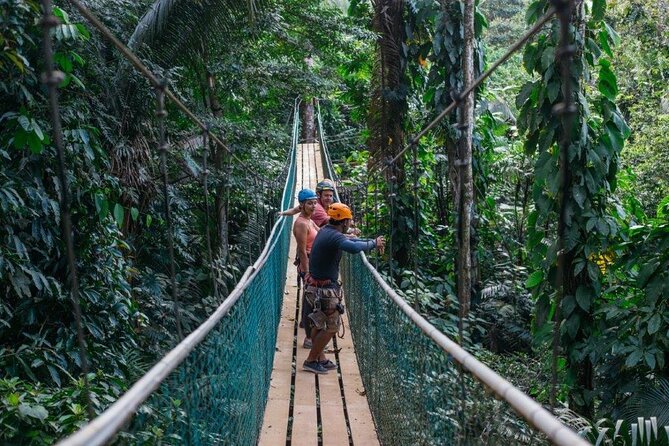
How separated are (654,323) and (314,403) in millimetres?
1515

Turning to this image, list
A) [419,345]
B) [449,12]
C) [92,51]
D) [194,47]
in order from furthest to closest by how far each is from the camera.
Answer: [449,12]
[194,47]
[92,51]
[419,345]

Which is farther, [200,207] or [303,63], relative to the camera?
[303,63]

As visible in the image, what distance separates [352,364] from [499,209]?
4.07 metres

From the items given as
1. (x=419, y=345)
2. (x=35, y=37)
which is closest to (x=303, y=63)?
(x=35, y=37)

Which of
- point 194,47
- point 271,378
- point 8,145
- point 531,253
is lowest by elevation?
point 271,378

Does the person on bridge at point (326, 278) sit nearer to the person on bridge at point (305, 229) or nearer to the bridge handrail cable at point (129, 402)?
the person on bridge at point (305, 229)

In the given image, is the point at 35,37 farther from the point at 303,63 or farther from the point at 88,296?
the point at 303,63

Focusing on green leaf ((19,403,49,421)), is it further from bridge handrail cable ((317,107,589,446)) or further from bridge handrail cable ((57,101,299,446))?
bridge handrail cable ((317,107,589,446))

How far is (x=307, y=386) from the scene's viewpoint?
3.63 m

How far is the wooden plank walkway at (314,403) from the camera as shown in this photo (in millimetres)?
3010

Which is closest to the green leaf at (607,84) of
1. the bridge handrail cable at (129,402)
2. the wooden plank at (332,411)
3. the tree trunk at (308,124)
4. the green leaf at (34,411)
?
the wooden plank at (332,411)

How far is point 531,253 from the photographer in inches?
140

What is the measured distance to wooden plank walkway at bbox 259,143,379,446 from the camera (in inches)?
118

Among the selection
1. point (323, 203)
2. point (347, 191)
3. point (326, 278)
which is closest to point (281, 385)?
point (326, 278)
